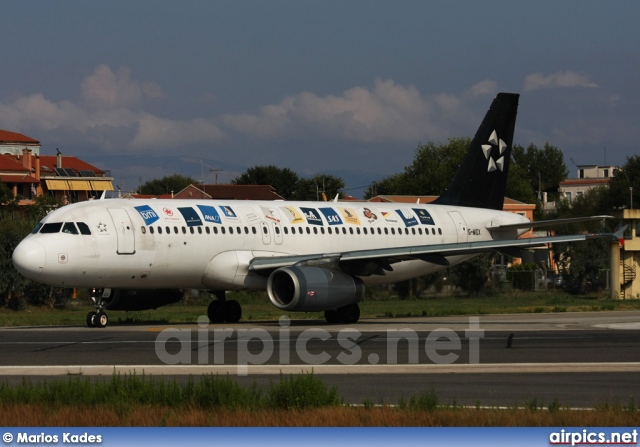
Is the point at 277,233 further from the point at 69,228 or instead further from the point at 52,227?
the point at 52,227

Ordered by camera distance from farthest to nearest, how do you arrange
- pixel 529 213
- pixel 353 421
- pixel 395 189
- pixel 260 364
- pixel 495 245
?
pixel 395 189, pixel 529 213, pixel 495 245, pixel 260 364, pixel 353 421

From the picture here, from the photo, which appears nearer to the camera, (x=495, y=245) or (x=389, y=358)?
(x=389, y=358)

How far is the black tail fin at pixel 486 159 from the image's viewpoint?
41594 millimetres

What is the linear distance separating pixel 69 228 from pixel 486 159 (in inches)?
692

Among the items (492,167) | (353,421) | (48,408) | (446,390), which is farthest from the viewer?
(492,167)

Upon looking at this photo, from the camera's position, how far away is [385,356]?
2173cm

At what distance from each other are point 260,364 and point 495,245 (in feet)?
49.1

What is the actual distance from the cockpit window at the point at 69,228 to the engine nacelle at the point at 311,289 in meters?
5.81

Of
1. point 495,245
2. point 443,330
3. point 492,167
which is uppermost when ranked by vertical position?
point 492,167

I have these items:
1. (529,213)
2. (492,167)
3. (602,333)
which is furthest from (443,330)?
(529,213)

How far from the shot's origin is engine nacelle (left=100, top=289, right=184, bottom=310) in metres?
33.2

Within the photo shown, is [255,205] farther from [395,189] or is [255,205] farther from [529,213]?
[395,189]

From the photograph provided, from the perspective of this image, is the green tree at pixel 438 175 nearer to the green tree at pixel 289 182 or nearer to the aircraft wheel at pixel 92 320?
the green tree at pixel 289 182

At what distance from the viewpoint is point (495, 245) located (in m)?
33.7
